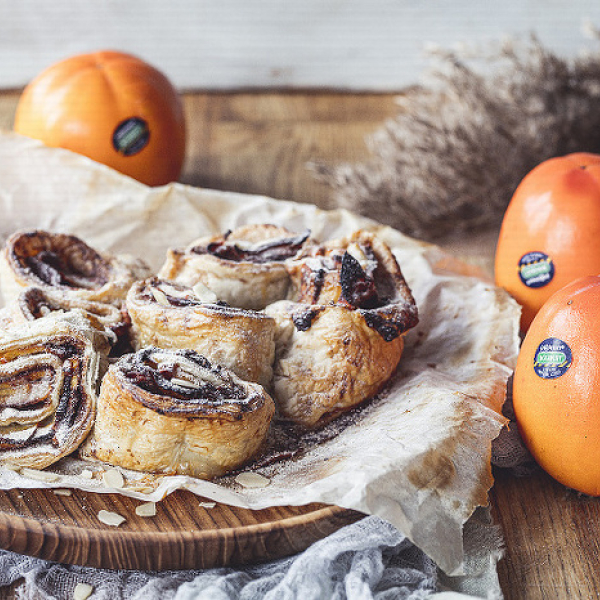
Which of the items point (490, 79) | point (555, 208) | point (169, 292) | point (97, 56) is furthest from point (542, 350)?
point (97, 56)

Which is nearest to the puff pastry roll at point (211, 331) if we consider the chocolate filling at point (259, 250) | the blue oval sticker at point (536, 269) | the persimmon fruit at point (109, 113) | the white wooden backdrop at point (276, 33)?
the chocolate filling at point (259, 250)

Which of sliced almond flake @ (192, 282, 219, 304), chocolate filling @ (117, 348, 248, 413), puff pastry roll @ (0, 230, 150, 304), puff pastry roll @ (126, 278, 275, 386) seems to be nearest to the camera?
chocolate filling @ (117, 348, 248, 413)

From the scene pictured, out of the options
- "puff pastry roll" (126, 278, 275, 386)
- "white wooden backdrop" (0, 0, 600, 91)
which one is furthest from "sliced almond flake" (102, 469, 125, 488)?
"white wooden backdrop" (0, 0, 600, 91)

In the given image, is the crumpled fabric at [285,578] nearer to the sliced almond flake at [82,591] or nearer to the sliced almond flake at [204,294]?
the sliced almond flake at [82,591]

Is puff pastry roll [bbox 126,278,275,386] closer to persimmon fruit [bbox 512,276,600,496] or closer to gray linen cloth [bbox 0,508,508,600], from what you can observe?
gray linen cloth [bbox 0,508,508,600]

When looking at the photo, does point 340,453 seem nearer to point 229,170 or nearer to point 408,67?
point 229,170

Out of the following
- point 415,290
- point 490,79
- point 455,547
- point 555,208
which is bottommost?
point 455,547

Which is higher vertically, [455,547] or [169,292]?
[169,292]
